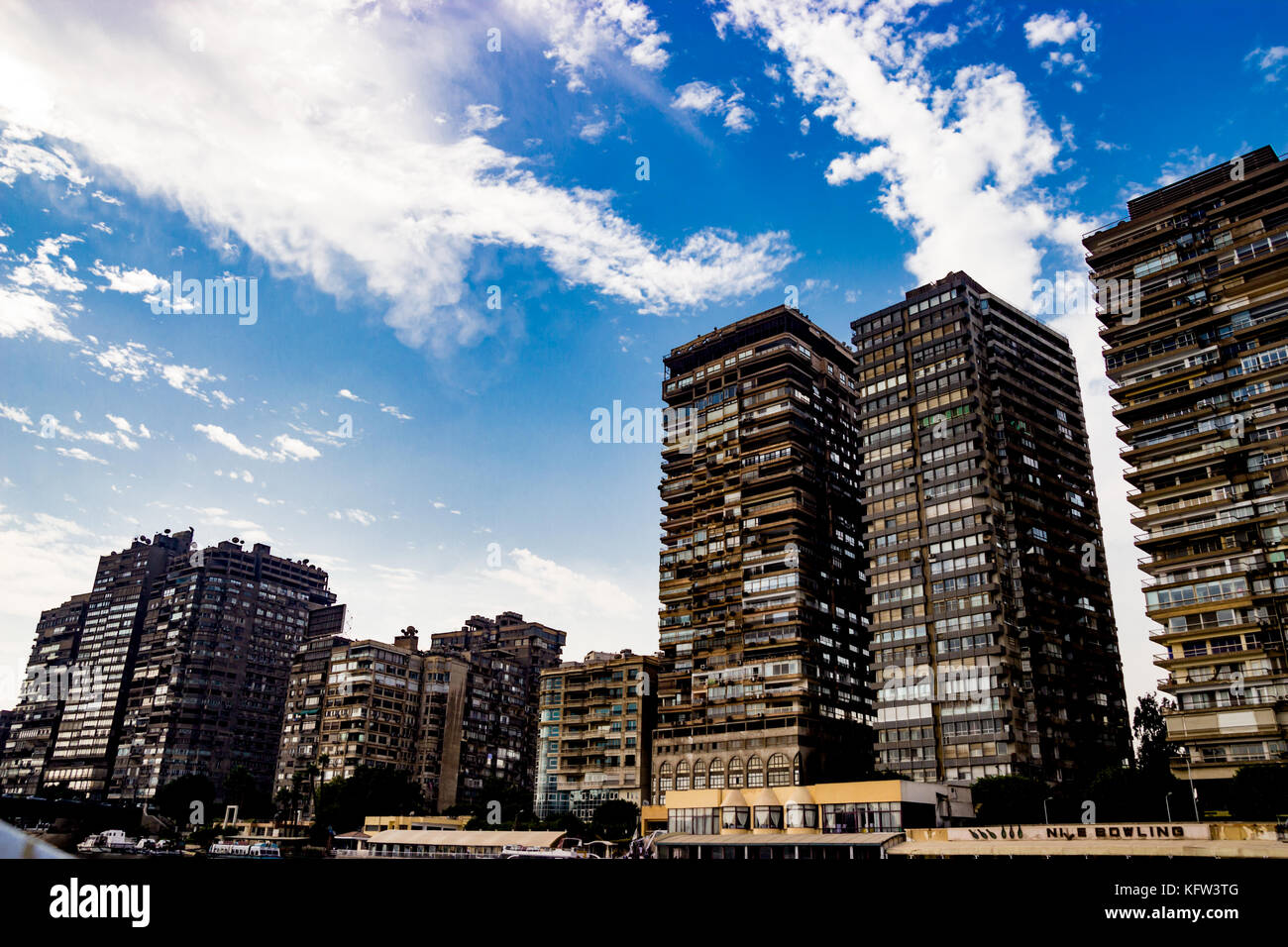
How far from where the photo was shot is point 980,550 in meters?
126

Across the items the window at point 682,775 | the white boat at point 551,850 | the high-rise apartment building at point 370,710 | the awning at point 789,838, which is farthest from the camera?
the high-rise apartment building at point 370,710

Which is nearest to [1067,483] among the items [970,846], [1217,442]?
[1217,442]

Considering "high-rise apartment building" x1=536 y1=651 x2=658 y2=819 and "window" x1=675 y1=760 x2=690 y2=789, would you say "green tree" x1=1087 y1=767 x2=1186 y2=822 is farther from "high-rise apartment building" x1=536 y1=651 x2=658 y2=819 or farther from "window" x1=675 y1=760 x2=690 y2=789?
"high-rise apartment building" x1=536 y1=651 x2=658 y2=819

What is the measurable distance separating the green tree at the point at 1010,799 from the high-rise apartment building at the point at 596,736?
64029mm

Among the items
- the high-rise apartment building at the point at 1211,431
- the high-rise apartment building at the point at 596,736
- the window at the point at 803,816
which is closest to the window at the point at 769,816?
the window at the point at 803,816

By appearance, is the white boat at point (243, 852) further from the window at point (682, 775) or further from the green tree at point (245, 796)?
the green tree at point (245, 796)

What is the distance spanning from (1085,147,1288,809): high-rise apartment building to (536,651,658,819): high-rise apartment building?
82334 millimetres

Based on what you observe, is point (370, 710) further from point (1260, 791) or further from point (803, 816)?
point (1260, 791)

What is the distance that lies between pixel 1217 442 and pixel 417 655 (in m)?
155

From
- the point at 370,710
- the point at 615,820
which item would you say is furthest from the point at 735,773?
the point at 370,710

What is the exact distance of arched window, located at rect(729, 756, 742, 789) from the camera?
131m

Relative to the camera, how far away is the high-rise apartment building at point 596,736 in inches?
6053

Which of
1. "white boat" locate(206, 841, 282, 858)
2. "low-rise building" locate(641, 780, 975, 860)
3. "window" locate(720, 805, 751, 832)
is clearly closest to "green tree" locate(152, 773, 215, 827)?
"white boat" locate(206, 841, 282, 858)
